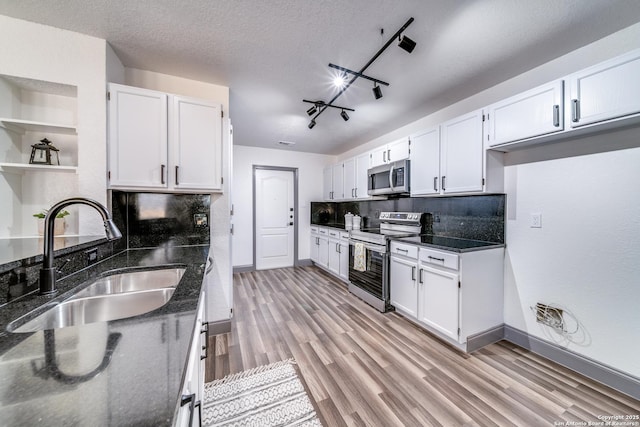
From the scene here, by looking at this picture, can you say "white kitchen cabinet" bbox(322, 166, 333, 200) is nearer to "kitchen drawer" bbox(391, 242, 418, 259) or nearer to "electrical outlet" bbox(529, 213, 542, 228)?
"kitchen drawer" bbox(391, 242, 418, 259)

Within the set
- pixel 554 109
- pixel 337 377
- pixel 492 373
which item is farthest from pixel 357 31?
pixel 492 373

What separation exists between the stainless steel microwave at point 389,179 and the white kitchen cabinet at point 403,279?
2.57 ft

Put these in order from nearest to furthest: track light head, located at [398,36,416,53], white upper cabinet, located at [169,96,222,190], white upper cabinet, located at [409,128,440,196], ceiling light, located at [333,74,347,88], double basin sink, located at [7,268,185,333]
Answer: double basin sink, located at [7,268,185,333]
track light head, located at [398,36,416,53]
white upper cabinet, located at [169,96,222,190]
ceiling light, located at [333,74,347,88]
white upper cabinet, located at [409,128,440,196]

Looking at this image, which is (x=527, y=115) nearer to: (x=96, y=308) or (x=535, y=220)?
(x=535, y=220)

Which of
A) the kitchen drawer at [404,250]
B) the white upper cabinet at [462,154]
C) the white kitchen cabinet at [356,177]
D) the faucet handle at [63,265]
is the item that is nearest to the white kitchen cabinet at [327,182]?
the white kitchen cabinet at [356,177]

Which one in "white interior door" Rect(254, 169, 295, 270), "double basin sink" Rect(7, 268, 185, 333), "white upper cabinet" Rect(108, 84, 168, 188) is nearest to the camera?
"double basin sink" Rect(7, 268, 185, 333)

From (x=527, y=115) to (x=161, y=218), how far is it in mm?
3366

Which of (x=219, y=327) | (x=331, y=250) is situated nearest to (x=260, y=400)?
(x=219, y=327)

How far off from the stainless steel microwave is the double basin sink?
2.58m

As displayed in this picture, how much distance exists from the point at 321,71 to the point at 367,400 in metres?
2.66

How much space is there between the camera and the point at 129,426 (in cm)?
41

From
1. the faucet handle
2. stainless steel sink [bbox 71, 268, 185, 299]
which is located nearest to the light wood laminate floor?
stainless steel sink [bbox 71, 268, 185, 299]

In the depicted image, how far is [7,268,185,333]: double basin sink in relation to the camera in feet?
3.00

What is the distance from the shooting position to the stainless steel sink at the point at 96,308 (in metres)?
0.93
